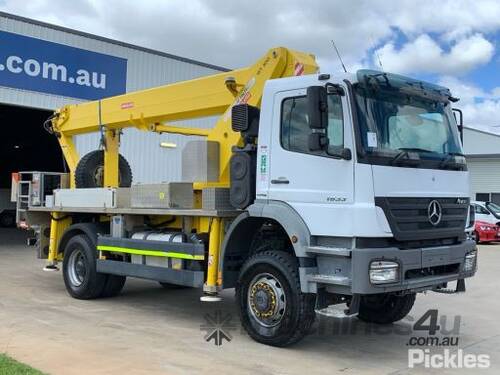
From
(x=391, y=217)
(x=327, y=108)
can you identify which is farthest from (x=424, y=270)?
(x=327, y=108)

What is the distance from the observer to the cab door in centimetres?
608

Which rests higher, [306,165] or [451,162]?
[451,162]

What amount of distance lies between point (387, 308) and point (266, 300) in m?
2.16

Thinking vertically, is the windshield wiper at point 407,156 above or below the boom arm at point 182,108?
below

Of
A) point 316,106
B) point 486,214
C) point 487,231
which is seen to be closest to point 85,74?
point 316,106

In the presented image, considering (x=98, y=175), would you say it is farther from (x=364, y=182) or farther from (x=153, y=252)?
(x=364, y=182)

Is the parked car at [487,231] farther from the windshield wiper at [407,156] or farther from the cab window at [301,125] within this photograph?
the cab window at [301,125]

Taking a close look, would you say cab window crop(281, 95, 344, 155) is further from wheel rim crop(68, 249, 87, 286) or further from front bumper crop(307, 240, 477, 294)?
wheel rim crop(68, 249, 87, 286)

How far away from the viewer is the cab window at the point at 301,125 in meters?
6.15

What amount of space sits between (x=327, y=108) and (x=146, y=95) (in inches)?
154

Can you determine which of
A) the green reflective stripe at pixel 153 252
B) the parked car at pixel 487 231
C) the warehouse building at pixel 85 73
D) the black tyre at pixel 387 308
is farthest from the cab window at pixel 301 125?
the parked car at pixel 487 231

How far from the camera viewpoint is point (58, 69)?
1725cm

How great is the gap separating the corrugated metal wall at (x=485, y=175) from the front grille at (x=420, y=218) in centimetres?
3100

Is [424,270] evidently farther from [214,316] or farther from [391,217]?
[214,316]
